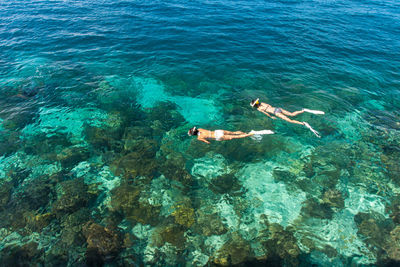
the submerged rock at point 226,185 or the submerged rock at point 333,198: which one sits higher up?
the submerged rock at point 333,198

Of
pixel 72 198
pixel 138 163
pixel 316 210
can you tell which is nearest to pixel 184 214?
pixel 138 163

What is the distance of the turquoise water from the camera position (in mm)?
9016

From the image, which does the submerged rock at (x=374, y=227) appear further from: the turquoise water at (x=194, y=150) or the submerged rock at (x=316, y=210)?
the submerged rock at (x=316, y=210)

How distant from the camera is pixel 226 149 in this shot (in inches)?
520

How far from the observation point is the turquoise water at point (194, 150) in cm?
902

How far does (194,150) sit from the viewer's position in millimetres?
13188

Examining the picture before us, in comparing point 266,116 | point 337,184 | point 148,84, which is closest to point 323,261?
point 337,184

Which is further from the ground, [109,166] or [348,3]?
[348,3]

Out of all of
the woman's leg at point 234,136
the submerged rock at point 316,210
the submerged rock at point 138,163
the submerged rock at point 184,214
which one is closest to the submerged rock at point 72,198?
the submerged rock at point 138,163

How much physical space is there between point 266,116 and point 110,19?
90.3ft

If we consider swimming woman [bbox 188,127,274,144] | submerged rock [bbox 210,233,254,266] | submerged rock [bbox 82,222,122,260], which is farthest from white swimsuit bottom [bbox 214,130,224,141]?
submerged rock [bbox 82,222,122,260]

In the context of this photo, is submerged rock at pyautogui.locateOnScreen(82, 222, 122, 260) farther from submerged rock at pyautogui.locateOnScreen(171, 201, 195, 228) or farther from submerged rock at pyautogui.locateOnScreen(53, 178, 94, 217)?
submerged rock at pyautogui.locateOnScreen(171, 201, 195, 228)

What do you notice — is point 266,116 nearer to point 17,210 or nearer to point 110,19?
point 17,210

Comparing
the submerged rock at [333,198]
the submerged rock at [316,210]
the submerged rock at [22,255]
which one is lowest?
the submerged rock at [22,255]
